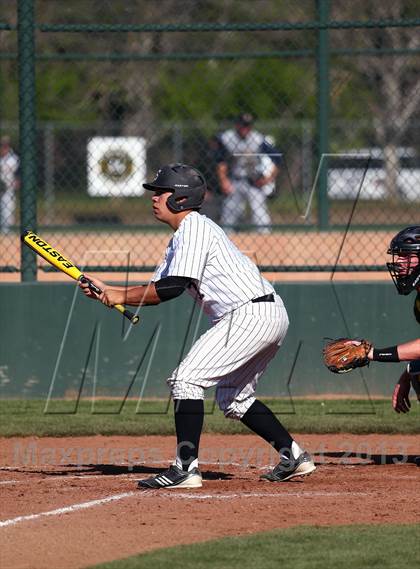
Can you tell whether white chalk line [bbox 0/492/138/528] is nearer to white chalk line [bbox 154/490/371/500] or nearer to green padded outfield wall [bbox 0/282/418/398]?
white chalk line [bbox 154/490/371/500]

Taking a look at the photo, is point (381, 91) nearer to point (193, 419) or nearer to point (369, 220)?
point (369, 220)

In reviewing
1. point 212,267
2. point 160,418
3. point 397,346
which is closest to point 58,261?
point 212,267

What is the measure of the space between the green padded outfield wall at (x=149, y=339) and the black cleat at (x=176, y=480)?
341cm

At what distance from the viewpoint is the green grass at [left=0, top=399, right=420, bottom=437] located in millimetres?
8750

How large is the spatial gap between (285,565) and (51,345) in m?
5.23

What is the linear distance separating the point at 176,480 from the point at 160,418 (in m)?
2.77

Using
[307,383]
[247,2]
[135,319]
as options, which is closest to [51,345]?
[307,383]

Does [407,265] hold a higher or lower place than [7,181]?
lower

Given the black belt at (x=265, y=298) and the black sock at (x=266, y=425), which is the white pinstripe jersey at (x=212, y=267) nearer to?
the black belt at (x=265, y=298)

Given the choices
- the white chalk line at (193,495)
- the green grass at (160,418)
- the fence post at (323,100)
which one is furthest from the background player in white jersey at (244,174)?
the white chalk line at (193,495)

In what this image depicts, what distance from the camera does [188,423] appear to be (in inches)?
252

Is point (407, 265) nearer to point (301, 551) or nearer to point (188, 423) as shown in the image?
point (188, 423)

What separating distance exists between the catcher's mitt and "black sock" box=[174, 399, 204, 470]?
0.80m

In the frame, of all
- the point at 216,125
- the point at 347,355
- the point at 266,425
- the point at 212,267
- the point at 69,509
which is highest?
the point at 216,125
